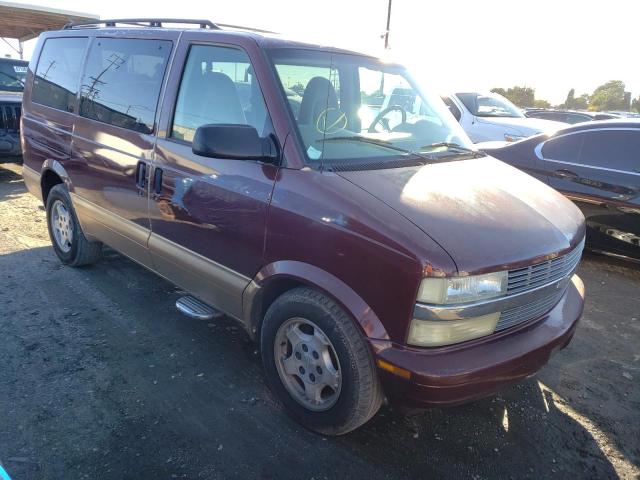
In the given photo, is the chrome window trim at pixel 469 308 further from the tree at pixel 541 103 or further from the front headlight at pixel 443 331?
the tree at pixel 541 103

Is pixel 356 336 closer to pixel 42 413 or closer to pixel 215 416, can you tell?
pixel 215 416

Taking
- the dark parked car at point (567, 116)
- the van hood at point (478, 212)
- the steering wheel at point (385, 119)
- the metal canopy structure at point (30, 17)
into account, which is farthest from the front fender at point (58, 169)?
the dark parked car at point (567, 116)

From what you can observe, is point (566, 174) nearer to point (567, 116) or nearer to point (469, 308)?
point (469, 308)

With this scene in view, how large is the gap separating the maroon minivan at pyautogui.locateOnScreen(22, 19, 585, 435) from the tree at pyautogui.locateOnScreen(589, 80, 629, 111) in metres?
39.1

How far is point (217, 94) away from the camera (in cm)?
295

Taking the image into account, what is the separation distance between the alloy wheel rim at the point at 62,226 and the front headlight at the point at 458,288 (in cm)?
365

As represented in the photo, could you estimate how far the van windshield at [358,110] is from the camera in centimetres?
264

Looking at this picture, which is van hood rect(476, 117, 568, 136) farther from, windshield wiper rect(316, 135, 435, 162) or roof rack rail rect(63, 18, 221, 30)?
roof rack rail rect(63, 18, 221, 30)

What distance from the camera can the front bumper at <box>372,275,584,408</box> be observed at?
2086mm

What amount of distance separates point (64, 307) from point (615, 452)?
152 inches

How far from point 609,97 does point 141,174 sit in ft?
147

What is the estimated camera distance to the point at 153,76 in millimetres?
3285

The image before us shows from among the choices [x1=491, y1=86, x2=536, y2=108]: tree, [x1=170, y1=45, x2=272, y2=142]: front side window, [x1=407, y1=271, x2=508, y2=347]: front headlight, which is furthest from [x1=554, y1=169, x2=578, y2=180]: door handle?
[x1=491, y1=86, x2=536, y2=108]: tree

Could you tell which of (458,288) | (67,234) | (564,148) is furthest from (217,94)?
(564,148)
